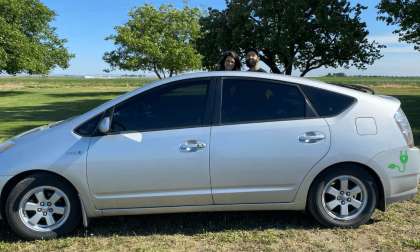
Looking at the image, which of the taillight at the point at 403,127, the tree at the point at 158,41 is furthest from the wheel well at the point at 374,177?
the tree at the point at 158,41

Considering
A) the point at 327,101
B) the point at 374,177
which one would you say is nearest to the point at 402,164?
the point at 374,177

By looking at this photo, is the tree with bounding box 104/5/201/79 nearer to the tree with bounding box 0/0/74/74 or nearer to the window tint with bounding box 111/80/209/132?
the tree with bounding box 0/0/74/74

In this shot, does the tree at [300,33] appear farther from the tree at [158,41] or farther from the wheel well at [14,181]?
the wheel well at [14,181]

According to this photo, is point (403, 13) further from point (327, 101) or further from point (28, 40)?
point (28, 40)

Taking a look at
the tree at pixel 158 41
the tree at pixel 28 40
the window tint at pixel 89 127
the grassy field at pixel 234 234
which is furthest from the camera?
the tree at pixel 158 41

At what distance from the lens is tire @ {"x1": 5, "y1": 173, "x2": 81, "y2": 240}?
15.0 feet

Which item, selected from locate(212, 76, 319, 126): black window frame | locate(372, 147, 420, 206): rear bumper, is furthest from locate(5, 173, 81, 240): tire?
locate(372, 147, 420, 206): rear bumper

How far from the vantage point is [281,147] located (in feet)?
15.2

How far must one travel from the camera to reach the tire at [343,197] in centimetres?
476

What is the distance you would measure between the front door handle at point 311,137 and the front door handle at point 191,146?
0.93 meters

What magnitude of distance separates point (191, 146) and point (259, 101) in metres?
0.81

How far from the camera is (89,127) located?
4695mm

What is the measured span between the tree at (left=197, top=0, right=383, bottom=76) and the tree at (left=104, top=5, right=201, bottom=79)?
15.7 m

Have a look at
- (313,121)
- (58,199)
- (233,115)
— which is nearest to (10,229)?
(58,199)
